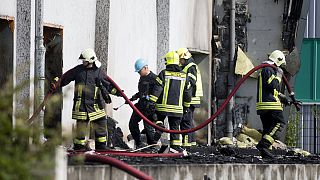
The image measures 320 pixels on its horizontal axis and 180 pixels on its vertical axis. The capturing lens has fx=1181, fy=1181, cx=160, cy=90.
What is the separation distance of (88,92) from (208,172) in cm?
321

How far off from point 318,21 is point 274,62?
16798 mm

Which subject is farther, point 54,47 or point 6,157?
point 54,47

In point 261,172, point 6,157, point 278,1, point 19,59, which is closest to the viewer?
point 6,157

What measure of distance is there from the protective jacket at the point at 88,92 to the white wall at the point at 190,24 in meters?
7.51

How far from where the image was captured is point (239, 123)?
97.8ft

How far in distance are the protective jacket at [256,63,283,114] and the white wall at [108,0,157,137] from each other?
536 centimetres

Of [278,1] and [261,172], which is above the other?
[278,1]

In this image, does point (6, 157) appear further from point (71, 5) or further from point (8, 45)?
point (71, 5)

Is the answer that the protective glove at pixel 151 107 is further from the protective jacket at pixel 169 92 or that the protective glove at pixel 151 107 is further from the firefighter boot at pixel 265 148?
the firefighter boot at pixel 265 148

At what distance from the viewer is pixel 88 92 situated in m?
17.7

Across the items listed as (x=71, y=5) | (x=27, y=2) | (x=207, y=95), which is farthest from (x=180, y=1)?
(x=27, y=2)

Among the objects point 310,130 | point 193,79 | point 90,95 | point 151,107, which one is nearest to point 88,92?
point 90,95

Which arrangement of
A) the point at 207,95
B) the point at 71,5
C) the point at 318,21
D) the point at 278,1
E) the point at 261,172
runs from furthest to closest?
1. the point at 318,21
2. the point at 278,1
3. the point at 207,95
4. the point at 71,5
5. the point at 261,172

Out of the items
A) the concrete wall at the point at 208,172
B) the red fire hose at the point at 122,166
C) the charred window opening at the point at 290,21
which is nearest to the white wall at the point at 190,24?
the charred window opening at the point at 290,21
